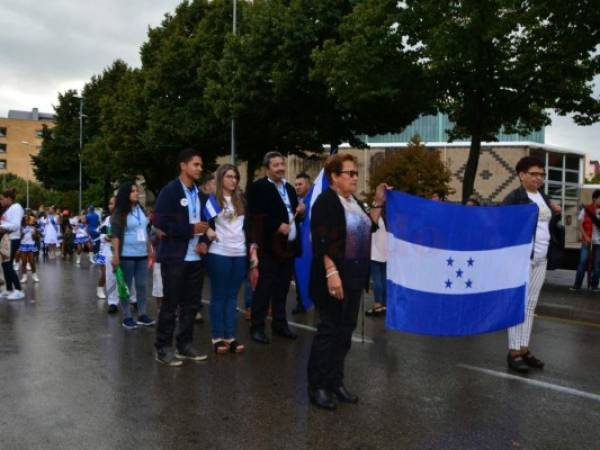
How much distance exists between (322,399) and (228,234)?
241 centimetres

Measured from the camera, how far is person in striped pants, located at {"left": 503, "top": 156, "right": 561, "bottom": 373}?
6402 millimetres

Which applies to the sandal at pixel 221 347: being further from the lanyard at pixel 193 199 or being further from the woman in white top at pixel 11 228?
the woman in white top at pixel 11 228

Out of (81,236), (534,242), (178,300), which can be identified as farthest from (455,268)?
(81,236)

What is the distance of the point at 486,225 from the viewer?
20.7ft

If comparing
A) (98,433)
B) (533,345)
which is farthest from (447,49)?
(98,433)

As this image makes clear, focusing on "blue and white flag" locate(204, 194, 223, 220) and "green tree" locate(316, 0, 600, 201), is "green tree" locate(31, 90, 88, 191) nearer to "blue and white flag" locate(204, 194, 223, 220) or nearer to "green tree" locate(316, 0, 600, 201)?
"green tree" locate(316, 0, 600, 201)

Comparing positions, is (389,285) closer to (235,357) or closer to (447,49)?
(235,357)

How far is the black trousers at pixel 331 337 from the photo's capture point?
5109mm

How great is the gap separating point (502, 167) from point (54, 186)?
139 feet

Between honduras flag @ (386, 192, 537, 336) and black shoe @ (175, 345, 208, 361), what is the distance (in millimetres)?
2021

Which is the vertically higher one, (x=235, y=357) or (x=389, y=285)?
(x=389, y=285)

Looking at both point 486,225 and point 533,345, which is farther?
point 533,345

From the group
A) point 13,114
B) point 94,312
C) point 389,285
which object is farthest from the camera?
point 13,114

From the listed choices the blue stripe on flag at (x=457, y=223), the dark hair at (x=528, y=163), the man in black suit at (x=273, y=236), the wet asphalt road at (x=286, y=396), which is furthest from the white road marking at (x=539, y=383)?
the man in black suit at (x=273, y=236)
